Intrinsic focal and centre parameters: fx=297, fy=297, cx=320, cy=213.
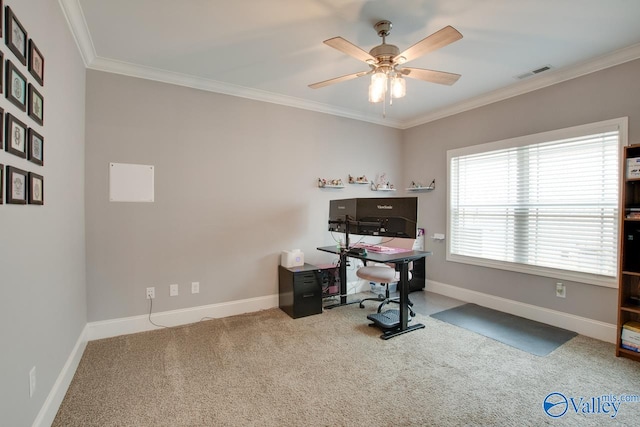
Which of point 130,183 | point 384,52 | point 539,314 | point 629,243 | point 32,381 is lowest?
point 539,314

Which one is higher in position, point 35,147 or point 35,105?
point 35,105

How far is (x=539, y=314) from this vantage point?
10.8 feet

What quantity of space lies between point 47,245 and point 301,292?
7.53ft

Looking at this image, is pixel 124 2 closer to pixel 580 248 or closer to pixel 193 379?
pixel 193 379

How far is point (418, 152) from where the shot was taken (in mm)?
4762

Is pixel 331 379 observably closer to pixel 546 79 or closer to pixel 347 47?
pixel 347 47

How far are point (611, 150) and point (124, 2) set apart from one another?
4.29m

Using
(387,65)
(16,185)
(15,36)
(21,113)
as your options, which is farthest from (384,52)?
(16,185)

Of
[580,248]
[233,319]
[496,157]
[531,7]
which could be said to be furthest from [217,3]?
[580,248]

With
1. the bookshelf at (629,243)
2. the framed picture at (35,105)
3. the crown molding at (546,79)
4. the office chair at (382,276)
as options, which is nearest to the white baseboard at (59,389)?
the framed picture at (35,105)

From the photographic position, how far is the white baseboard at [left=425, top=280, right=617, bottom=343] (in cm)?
285

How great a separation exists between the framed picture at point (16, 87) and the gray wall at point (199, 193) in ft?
4.85

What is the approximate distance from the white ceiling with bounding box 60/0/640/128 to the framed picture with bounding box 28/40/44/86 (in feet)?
2.28

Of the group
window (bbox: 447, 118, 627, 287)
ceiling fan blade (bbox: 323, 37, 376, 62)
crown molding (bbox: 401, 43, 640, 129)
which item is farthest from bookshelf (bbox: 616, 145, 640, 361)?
ceiling fan blade (bbox: 323, 37, 376, 62)
